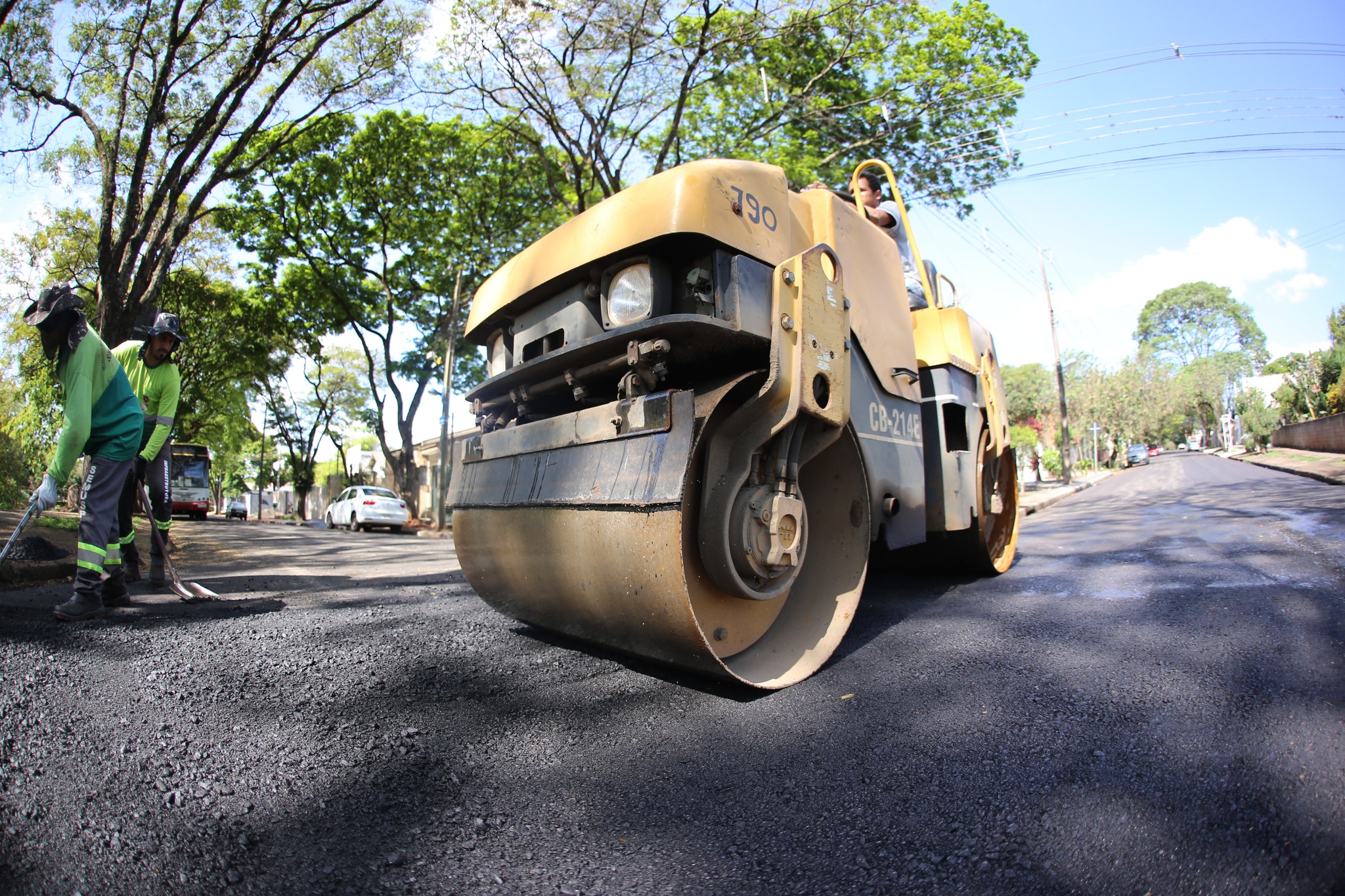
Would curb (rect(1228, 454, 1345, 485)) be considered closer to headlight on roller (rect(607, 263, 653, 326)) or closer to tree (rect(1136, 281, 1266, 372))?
headlight on roller (rect(607, 263, 653, 326))

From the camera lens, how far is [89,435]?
128 inches

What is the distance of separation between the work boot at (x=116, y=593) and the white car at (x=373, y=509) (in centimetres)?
1814

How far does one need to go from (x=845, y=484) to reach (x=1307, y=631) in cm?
213

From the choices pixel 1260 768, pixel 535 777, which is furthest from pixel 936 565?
pixel 535 777

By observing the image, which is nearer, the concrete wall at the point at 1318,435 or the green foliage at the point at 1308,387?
the concrete wall at the point at 1318,435

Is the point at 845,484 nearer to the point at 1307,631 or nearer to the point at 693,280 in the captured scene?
the point at 693,280

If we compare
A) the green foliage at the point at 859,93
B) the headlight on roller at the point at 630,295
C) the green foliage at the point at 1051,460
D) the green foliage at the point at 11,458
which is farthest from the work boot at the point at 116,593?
the green foliage at the point at 1051,460

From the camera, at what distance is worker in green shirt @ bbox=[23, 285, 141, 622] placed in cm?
313

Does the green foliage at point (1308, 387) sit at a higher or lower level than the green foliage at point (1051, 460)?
higher

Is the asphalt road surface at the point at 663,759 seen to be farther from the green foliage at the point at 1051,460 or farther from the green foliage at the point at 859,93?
the green foliage at the point at 1051,460

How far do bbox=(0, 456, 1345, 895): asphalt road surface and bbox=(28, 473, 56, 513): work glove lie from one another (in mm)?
520

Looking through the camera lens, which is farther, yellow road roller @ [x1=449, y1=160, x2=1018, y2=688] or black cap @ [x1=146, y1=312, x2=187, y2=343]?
black cap @ [x1=146, y1=312, x2=187, y2=343]

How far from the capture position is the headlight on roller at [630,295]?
7.98 ft

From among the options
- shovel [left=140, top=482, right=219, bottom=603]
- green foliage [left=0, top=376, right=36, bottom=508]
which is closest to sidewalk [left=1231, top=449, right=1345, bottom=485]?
shovel [left=140, top=482, right=219, bottom=603]
